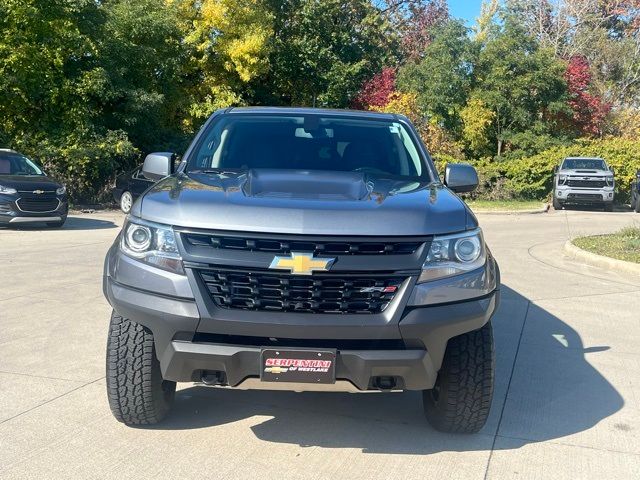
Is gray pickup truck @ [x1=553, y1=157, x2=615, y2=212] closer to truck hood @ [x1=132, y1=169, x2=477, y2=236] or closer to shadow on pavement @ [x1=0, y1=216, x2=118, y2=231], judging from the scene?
shadow on pavement @ [x1=0, y1=216, x2=118, y2=231]

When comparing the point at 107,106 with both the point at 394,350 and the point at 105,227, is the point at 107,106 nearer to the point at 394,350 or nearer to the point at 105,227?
the point at 105,227

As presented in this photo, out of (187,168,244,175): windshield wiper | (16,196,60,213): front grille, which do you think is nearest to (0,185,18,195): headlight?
(16,196,60,213): front grille

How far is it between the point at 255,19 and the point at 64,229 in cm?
1550

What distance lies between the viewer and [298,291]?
3.54 m

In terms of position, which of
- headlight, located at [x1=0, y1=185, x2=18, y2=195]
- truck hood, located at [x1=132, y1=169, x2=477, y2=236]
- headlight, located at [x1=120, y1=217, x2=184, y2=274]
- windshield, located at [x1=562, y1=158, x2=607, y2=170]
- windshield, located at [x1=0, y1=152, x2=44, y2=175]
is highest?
truck hood, located at [x1=132, y1=169, x2=477, y2=236]

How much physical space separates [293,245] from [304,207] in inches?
8.0

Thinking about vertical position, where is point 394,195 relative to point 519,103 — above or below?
above

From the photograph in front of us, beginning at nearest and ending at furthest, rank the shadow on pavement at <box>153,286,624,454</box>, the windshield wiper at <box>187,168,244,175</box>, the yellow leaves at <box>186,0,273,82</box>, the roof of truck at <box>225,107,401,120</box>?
the shadow on pavement at <box>153,286,624,454</box>
the windshield wiper at <box>187,168,244,175</box>
the roof of truck at <box>225,107,401,120</box>
the yellow leaves at <box>186,0,273,82</box>

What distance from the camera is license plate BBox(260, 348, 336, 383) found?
11.4 feet

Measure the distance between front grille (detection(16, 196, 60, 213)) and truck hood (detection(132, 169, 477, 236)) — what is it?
11192 mm

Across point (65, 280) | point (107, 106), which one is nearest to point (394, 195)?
point (65, 280)

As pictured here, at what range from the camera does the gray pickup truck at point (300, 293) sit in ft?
11.5

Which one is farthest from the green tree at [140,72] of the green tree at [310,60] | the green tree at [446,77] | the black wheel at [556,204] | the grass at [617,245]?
the grass at [617,245]

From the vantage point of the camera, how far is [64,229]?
1522 cm
